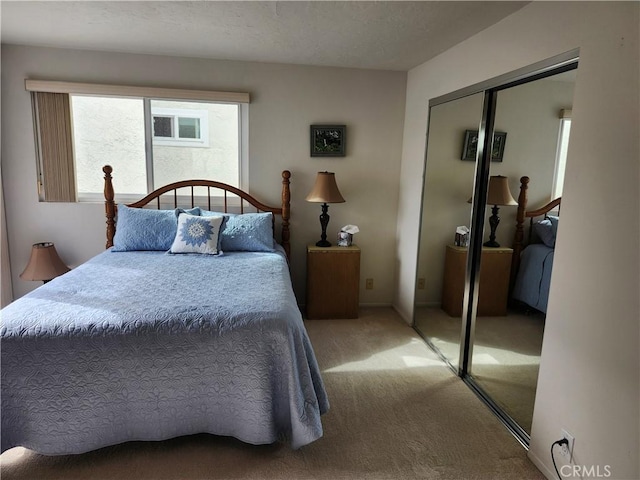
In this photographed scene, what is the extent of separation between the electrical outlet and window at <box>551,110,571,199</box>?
106 cm

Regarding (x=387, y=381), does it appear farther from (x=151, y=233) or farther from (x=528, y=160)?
(x=151, y=233)

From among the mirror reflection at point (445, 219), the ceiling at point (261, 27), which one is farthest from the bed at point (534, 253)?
the ceiling at point (261, 27)

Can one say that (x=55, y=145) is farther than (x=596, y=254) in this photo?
Yes

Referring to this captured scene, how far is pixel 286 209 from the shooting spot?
11.8 feet

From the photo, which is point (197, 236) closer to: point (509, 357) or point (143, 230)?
point (143, 230)

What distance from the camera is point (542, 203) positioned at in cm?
199

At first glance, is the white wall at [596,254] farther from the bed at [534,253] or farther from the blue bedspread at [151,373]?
the blue bedspread at [151,373]

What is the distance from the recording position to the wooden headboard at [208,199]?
11.1 ft

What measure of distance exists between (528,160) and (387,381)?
5.32ft

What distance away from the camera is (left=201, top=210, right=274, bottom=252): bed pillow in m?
3.19

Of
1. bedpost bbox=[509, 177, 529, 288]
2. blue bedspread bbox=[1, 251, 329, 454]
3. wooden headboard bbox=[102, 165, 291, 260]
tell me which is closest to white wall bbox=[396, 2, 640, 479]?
bedpost bbox=[509, 177, 529, 288]

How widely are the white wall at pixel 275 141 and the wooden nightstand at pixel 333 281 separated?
0.31 m

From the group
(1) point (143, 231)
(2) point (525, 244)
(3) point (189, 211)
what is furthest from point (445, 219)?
(1) point (143, 231)

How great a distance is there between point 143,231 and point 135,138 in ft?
3.07
